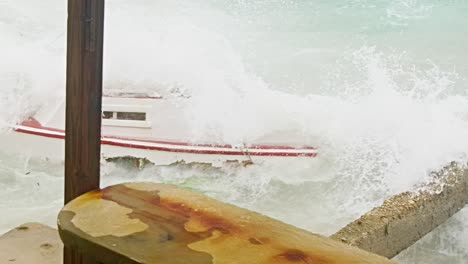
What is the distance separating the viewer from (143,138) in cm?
491

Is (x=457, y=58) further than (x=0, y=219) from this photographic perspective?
Yes

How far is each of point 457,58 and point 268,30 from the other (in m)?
3.07

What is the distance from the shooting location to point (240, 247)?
880mm

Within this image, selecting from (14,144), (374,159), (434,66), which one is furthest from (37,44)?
(434,66)

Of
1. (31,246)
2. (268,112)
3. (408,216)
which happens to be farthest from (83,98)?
(268,112)

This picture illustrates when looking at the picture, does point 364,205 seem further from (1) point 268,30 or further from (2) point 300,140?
(1) point 268,30

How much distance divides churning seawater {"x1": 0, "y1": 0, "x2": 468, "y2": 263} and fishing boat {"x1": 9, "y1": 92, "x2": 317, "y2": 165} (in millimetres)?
89

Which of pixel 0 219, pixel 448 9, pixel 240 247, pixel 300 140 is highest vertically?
pixel 448 9

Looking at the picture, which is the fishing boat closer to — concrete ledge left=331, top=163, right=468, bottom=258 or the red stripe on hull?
the red stripe on hull

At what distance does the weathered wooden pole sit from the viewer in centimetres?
104

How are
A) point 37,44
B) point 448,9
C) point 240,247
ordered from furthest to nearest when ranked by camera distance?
point 448,9 < point 37,44 < point 240,247

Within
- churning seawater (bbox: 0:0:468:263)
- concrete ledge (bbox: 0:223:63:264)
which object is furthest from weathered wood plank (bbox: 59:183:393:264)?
churning seawater (bbox: 0:0:468:263)

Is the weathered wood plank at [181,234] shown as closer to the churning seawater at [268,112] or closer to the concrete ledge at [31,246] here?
the concrete ledge at [31,246]

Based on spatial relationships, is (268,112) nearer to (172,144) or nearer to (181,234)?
(172,144)
